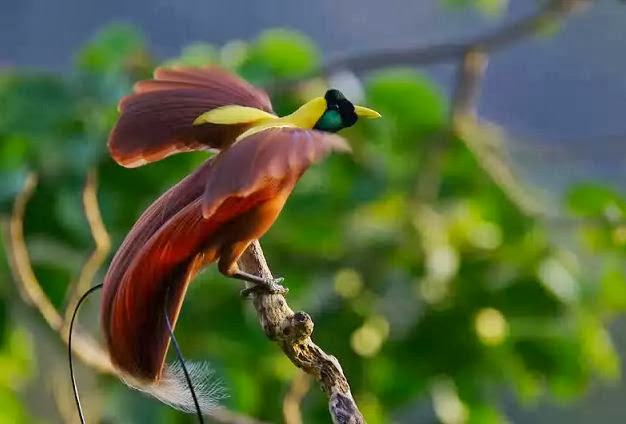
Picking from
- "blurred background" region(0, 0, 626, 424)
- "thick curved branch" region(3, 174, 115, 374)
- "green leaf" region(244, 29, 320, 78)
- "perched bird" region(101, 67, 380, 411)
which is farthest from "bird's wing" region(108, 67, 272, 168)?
"green leaf" region(244, 29, 320, 78)

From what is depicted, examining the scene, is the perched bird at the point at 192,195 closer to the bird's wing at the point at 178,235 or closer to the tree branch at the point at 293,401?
the bird's wing at the point at 178,235

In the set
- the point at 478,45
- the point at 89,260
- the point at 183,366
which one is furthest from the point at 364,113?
the point at 478,45

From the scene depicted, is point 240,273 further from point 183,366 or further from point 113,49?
point 113,49

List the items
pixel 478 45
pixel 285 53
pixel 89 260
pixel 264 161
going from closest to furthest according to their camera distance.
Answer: pixel 264 161
pixel 89 260
pixel 478 45
pixel 285 53

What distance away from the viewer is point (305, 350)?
393 millimetres

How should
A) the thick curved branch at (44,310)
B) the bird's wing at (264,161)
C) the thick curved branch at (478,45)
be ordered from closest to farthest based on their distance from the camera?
the bird's wing at (264,161), the thick curved branch at (44,310), the thick curved branch at (478,45)

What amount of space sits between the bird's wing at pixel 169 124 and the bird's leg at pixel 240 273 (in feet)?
0.15

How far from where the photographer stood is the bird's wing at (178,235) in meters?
0.33

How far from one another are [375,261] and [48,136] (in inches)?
13.8

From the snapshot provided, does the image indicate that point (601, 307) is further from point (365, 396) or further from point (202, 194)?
point (202, 194)

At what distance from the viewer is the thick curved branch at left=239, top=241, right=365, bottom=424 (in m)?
A: 0.38

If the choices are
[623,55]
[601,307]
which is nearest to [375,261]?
[601,307]

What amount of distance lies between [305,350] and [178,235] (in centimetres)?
7

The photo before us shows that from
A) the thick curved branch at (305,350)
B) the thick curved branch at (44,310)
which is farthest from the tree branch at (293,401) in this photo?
the thick curved branch at (305,350)
